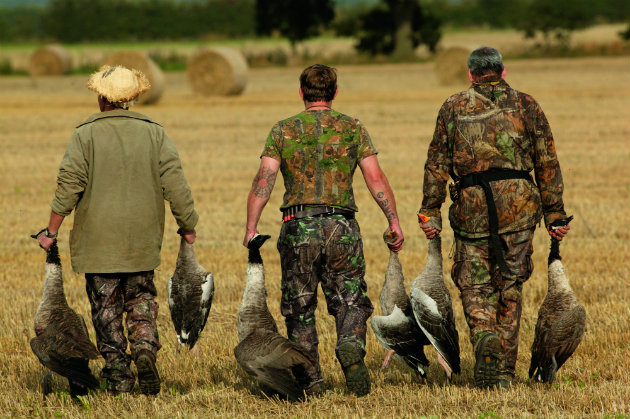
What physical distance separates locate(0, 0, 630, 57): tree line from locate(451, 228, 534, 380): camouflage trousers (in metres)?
49.0

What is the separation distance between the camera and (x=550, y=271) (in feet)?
19.5

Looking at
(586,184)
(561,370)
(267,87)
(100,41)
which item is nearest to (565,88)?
(267,87)

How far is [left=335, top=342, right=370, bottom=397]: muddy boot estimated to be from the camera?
5613 millimetres

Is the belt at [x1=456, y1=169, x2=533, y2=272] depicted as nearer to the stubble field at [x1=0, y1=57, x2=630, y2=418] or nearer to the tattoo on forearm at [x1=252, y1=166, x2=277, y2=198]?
the stubble field at [x1=0, y1=57, x2=630, y2=418]

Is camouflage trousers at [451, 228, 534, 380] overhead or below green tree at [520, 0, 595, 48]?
below

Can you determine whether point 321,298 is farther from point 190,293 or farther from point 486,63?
point 486,63

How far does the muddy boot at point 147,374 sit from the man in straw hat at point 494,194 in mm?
1884

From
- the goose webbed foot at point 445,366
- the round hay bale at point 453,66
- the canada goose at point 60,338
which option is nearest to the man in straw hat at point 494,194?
the goose webbed foot at point 445,366

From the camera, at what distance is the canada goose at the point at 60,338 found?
566cm

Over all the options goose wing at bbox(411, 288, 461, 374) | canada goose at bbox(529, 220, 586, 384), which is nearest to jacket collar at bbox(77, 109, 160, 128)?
goose wing at bbox(411, 288, 461, 374)

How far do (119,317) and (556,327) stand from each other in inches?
104

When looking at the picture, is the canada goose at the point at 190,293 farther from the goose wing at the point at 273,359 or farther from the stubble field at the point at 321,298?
the goose wing at the point at 273,359

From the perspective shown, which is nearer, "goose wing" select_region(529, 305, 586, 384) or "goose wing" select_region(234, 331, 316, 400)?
"goose wing" select_region(234, 331, 316, 400)

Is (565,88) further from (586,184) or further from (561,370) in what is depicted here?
(561,370)
